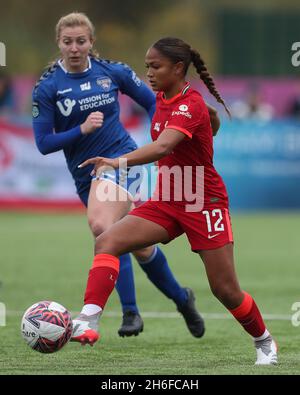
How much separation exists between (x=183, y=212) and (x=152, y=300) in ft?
12.0

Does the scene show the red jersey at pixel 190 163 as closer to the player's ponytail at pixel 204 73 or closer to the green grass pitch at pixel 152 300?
the player's ponytail at pixel 204 73

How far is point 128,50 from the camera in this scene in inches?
1185

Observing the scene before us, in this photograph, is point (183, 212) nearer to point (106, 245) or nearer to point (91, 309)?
point (106, 245)

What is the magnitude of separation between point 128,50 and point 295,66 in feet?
23.0

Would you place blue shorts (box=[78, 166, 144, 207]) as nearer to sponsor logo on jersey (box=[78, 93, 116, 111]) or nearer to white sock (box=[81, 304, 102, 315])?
sponsor logo on jersey (box=[78, 93, 116, 111])

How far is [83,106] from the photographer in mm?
8102

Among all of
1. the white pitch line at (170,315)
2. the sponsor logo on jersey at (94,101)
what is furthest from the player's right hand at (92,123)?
the white pitch line at (170,315)

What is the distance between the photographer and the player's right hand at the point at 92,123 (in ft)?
24.8

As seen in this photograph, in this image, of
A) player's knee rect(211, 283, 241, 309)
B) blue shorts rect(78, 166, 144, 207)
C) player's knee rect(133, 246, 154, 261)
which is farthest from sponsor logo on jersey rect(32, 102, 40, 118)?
player's knee rect(211, 283, 241, 309)

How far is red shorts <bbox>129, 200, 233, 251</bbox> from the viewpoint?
22.1 feet

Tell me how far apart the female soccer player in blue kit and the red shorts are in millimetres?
899

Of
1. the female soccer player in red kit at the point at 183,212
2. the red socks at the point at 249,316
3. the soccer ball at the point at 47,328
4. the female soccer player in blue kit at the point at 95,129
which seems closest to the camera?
the soccer ball at the point at 47,328

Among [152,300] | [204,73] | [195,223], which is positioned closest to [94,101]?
[204,73]

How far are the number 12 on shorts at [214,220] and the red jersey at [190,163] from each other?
4 cm
